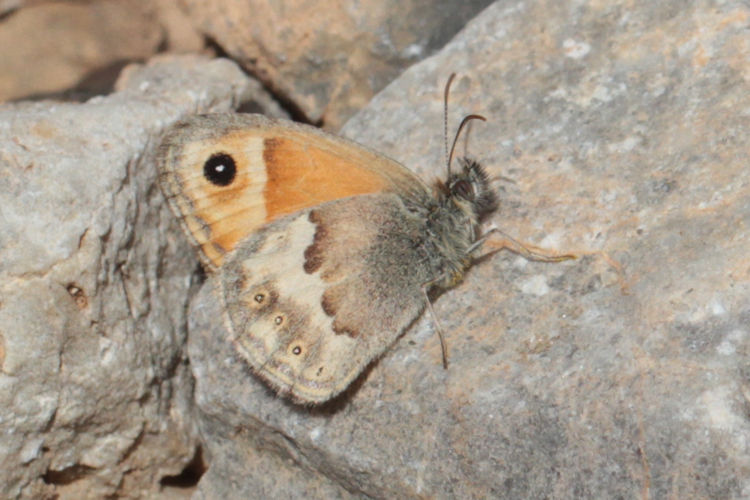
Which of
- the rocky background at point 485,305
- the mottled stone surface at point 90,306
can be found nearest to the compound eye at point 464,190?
the rocky background at point 485,305

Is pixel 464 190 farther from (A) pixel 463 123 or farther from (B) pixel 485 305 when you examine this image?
(B) pixel 485 305

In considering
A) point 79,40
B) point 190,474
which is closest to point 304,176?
point 190,474

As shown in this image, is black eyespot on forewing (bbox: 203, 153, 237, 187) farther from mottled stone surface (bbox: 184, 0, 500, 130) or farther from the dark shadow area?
mottled stone surface (bbox: 184, 0, 500, 130)

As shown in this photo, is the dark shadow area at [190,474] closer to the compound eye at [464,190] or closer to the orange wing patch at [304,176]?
the orange wing patch at [304,176]

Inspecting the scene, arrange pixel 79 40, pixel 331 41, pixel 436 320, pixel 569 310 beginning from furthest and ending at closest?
pixel 79 40
pixel 331 41
pixel 436 320
pixel 569 310

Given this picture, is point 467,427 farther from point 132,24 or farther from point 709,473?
point 132,24

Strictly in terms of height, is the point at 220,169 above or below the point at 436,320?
above
